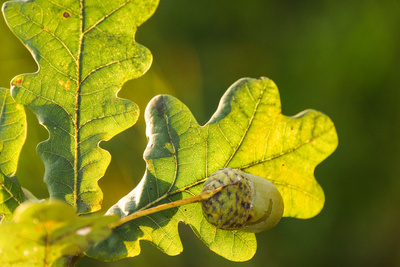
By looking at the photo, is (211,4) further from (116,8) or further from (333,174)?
(116,8)

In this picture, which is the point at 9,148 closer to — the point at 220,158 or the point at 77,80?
the point at 77,80

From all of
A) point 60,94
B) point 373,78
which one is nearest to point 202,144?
point 60,94

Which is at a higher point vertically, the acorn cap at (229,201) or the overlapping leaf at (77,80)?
the overlapping leaf at (77,80)

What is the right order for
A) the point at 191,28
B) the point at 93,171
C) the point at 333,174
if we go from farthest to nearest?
1. the point at 191,28
2. the point at 333,174
3. the point at 93,171

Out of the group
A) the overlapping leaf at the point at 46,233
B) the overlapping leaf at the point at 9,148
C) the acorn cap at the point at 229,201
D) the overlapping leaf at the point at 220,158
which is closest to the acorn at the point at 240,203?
the acorn cap at the point at 229,201

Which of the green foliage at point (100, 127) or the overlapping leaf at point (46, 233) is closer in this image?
the overlapping leaf at point (46, 233)

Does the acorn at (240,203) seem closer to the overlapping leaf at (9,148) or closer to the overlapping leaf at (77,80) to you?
the overlapping leaf at (77,80)

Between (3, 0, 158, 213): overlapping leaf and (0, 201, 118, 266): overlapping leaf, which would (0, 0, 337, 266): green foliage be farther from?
(0, 201, 118, 266): overlapping leaf
